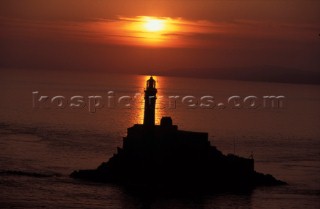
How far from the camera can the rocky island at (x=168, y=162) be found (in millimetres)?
45625

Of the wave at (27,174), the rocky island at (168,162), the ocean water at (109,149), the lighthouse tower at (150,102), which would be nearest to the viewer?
the ocean water at (109,149)

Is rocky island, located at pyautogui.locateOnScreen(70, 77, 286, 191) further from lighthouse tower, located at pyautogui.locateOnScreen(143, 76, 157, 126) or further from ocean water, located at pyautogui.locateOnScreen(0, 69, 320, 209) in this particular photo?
ocean water, located at pyautogui.locateOnScreen(0, 69, 320, 209)

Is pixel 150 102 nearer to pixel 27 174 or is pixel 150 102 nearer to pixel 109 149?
pixel 27 174

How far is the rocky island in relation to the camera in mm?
45625

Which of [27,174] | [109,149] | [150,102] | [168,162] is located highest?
[150,102]

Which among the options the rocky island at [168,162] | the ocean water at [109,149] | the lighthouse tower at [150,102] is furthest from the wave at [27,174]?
the lighthouse tower at [150,102]

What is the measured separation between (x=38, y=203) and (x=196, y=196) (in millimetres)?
9444

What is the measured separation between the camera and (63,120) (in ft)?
319

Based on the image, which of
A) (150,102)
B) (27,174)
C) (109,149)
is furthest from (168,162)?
(109,149)

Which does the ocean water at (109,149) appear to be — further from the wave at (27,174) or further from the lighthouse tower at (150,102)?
the lighthouse tower at (150,102)

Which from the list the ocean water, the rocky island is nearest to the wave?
the ocean water

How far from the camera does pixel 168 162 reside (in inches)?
1800

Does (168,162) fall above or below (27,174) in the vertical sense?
above

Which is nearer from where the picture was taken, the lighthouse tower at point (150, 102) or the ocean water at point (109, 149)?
the ocean water at point (109, 149)
